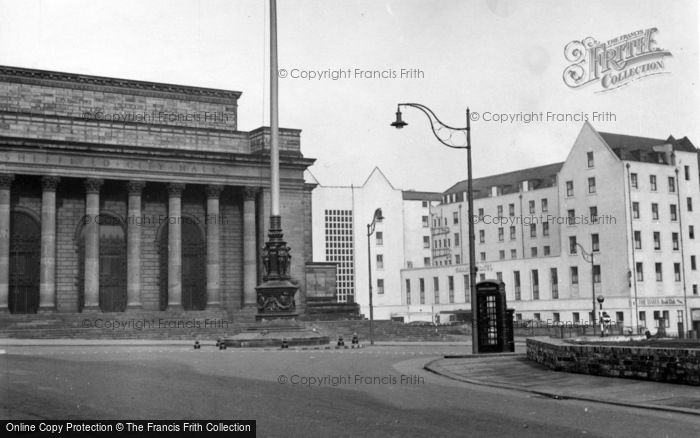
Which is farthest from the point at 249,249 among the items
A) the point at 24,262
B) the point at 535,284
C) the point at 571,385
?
the point at 571,385

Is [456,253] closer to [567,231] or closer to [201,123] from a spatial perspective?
[567,231]

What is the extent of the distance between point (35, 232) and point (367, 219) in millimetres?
48058

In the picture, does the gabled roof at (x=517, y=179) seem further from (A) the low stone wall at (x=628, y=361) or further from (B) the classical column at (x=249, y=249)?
(A) the low stone wall at (x=628, y=361)

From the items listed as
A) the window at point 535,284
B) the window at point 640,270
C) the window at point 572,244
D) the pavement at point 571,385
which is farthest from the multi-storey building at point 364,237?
the pavement at point 571,385

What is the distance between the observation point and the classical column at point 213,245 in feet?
185

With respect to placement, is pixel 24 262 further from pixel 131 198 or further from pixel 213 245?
pixel 213 245

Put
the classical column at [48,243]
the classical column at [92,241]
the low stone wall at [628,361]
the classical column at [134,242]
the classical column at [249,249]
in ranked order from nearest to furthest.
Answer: the low stone wall at [628,361] → the classical column at [48,243] → the classical column at [92,241] → the classical column at [134,242] → the classical column at [249,249]

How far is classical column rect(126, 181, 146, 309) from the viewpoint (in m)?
54.1

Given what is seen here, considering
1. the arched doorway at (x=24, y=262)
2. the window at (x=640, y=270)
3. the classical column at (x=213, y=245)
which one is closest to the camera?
the arched doorway at (x=24, y=262)

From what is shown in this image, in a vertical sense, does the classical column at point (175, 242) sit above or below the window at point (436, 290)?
above

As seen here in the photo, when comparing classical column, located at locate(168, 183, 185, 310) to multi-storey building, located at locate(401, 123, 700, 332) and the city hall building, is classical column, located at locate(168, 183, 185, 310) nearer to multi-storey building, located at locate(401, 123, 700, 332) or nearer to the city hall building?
the city hall building

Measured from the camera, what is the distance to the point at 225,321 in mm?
50094

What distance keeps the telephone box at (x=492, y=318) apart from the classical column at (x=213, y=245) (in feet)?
106

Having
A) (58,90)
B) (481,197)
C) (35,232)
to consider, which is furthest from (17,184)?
(481,197)
